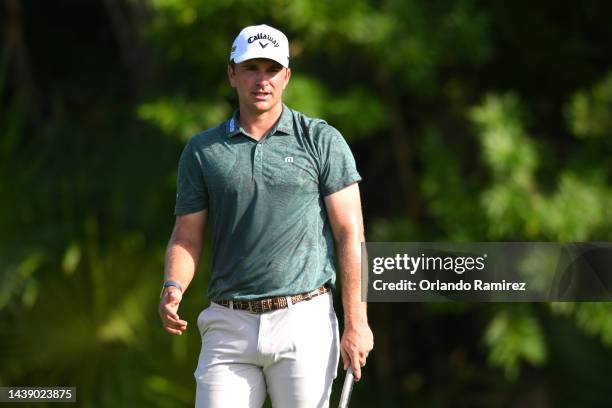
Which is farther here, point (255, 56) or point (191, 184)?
point (191, 184)

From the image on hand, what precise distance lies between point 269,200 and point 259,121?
288 mm

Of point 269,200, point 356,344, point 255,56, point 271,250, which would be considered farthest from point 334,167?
point 356,344

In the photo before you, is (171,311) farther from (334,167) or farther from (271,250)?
(334,167)

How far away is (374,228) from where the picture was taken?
9688 mm

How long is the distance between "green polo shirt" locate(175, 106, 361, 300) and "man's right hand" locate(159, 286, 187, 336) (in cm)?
13

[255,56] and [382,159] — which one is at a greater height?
[382,159]

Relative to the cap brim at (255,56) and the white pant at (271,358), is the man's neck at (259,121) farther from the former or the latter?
the white pant at (271,358)

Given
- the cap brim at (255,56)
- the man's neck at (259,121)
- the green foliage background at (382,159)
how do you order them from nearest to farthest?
1. the cap brim at (255,56)
2. the man's neck at (259,121)
3. the green foliage background at (382,159)

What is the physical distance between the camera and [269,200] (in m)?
4.03

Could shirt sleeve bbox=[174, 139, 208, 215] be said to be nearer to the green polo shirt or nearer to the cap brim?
the green polo shirt

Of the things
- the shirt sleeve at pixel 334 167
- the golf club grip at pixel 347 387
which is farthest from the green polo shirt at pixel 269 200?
the golf club grip at pixel 347 387

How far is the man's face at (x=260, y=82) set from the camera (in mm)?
4059

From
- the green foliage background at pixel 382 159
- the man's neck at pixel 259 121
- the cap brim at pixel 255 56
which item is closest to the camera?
the cap brim at pixel 255 56

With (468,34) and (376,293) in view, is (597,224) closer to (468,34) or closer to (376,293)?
(468,34)
